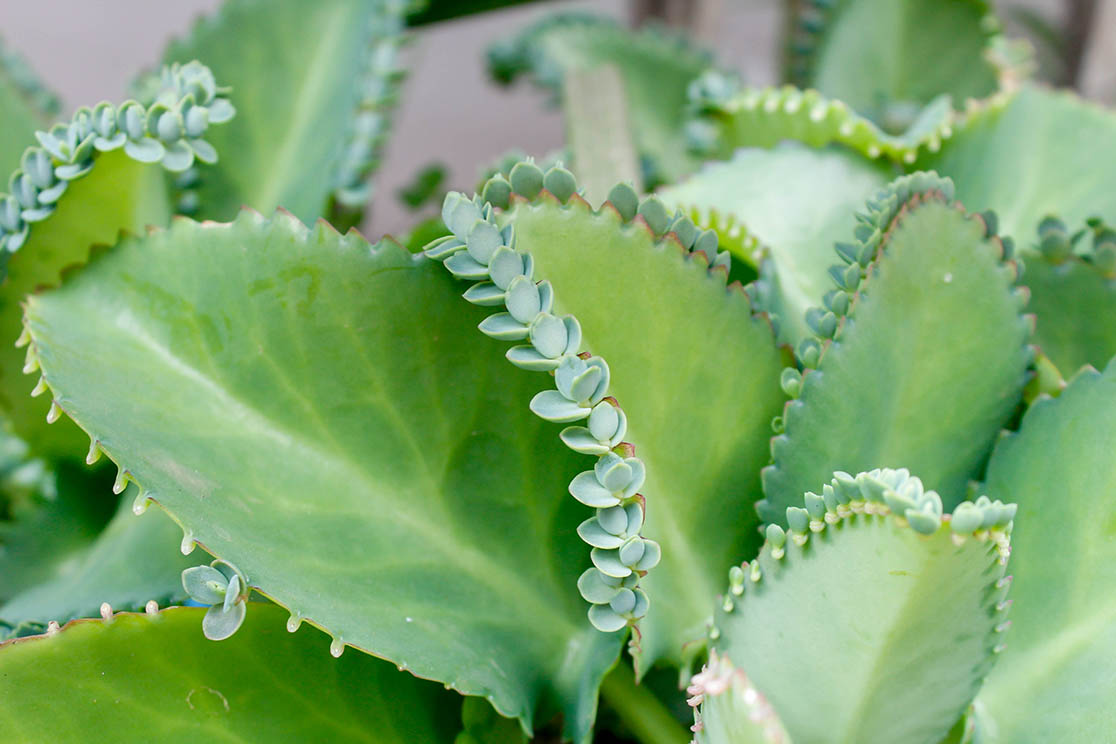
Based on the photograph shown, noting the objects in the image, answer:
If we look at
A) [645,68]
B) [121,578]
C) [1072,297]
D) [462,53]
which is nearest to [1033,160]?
[1072,297]

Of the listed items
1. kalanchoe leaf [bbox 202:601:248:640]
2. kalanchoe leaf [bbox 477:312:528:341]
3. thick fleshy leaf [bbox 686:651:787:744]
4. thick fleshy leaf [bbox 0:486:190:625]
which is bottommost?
→ thick fleshy leaf [bbox 0:486:190:625]

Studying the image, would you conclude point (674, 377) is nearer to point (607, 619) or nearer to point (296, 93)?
point (607, 619)

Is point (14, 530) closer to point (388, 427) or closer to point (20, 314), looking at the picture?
point (20, 314)

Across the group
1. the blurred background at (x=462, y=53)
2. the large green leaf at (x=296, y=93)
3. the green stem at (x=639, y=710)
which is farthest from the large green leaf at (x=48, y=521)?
the blurred background at (x=462, y=53)

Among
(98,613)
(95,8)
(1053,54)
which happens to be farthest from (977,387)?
(95,8)

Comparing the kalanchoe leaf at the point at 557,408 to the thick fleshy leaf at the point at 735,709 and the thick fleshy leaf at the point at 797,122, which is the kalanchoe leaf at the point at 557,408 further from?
the thick fleshy leaf at the point at 797,122

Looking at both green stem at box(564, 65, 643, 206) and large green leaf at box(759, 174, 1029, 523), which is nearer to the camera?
large green leaf at box(759, 174, 1029, 523)

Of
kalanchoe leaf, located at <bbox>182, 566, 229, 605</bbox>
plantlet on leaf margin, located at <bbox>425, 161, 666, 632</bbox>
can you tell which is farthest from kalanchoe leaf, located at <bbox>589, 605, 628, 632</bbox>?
kalanchoe leaf, located at <bbox>182, 566, 229, 605</bbox>

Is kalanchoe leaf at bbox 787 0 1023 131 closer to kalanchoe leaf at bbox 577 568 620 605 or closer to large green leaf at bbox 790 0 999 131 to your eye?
large green leaf at bbox 790 0 999 131
